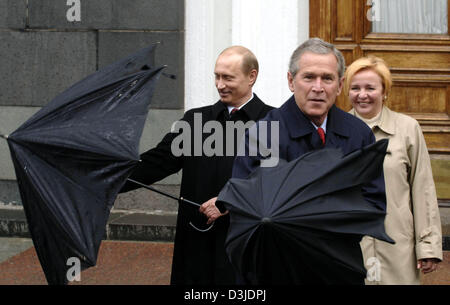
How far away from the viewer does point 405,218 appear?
382 centimetres

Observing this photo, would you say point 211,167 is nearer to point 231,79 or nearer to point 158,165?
point 158,165

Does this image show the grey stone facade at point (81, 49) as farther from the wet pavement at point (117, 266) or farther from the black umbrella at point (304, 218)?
the black umbrella at point (304, 218)

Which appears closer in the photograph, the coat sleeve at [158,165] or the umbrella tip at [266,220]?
the umbrella tip at [266,220]

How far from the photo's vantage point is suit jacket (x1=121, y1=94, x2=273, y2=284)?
378cm

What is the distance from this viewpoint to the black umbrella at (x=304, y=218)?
2459mm

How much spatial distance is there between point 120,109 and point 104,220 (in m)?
0.53

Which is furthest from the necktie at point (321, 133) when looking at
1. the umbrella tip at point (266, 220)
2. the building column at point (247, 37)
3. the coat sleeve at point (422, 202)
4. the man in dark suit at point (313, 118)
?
the building column at point (247, 37)

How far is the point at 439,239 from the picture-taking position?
378 centimetres

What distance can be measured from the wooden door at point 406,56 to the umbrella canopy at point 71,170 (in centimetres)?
519

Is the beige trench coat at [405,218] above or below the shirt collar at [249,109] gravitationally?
below

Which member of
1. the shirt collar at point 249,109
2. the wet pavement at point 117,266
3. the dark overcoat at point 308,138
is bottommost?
the wet pavement at point 117,266
